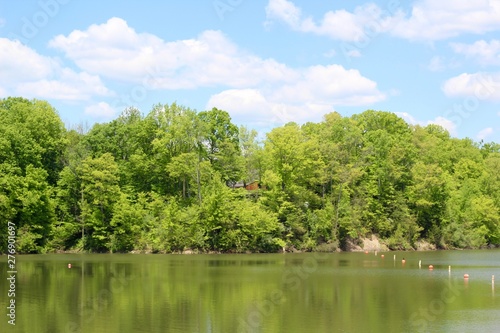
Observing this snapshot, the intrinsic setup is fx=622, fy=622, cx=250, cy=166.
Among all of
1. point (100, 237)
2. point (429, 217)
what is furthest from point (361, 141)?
point (100, 237)

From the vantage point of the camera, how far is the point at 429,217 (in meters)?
93.7

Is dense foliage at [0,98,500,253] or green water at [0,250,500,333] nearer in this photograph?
green water at [0,250,500,333]

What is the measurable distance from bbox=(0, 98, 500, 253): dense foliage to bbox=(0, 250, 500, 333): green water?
66.8 feet

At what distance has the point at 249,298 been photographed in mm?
37344

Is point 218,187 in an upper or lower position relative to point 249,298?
upper

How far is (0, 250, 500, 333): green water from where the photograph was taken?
29.3 meters

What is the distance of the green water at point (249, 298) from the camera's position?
29.3 meters

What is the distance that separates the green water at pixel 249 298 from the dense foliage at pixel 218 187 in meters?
20.3

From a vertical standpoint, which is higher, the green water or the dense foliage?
the dense foliage

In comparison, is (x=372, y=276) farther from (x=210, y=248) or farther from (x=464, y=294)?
(x=210, y=248)

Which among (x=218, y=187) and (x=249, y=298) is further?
(x=218, y=187)

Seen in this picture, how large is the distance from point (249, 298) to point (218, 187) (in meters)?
46.0

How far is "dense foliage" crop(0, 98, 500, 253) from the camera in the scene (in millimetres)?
79562

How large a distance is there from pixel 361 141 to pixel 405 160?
7170 millimetres
